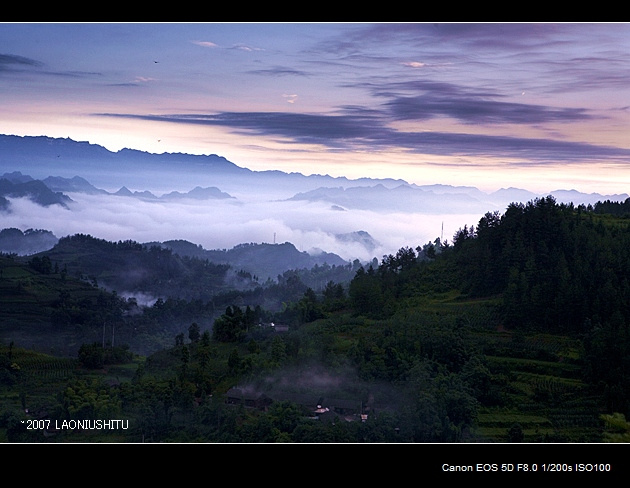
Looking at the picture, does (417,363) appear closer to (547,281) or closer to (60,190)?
(547,281)

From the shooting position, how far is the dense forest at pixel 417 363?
277 inches

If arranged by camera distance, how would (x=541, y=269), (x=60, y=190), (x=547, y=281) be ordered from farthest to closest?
1. (x=60, y=190)
2. (x=541, y=269)
3. (x=547, y=281)

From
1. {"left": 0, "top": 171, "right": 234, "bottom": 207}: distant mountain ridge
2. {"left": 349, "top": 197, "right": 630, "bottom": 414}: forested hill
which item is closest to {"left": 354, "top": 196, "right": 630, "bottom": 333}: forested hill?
{"left": 349, "top": 197, "right": 630, "bottom": 414}: forested hill

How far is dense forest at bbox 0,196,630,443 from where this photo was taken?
7.04m

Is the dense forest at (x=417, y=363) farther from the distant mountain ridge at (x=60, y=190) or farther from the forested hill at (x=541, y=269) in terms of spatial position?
the distant mountain ridge at (x=60, y=190)

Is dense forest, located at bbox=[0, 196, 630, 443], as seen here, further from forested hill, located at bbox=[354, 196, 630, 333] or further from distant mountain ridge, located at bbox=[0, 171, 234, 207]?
distant mountain ridge, located at bbox=[0, 171, 234, 207]

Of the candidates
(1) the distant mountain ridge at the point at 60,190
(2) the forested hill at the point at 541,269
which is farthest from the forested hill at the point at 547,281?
(1) the distant mountain ridge at the point at 60,190

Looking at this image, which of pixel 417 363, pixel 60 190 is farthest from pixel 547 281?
pixel 60 190

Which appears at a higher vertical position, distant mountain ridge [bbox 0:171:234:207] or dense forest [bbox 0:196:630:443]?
distant mountain ridge [bbox 0:171:234:207]

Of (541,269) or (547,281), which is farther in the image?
(541,269)

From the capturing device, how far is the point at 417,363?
27.6 feet
